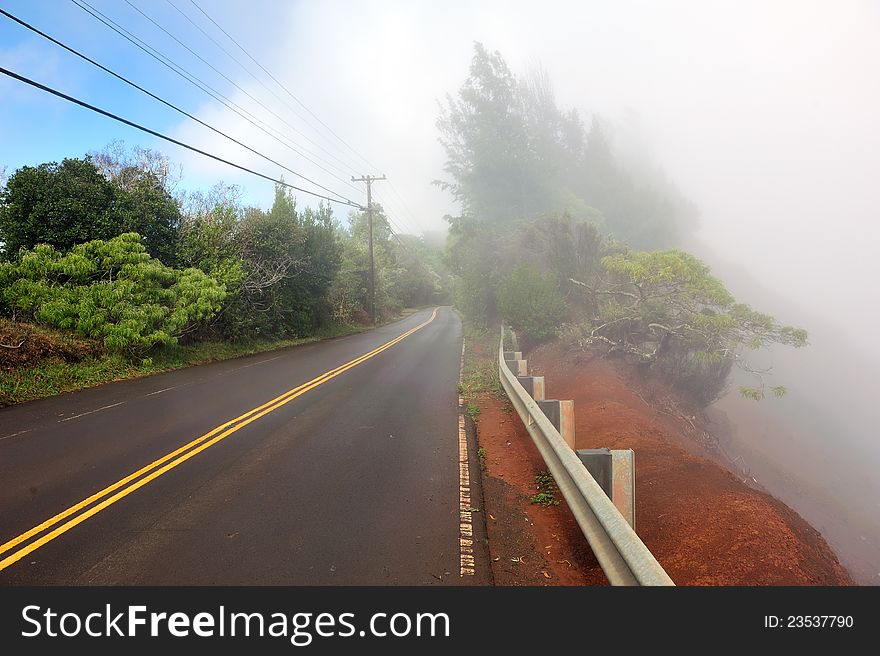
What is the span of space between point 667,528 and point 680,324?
1090cm

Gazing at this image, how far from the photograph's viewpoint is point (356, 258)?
43812 mm

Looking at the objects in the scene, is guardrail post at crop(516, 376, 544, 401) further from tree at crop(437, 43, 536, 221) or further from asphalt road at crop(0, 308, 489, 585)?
tree at crop(437, 43, 536, 221)

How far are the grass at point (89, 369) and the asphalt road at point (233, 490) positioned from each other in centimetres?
80

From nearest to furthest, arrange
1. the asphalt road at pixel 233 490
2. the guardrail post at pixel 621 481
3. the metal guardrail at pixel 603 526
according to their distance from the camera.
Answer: the metal guardrail at pixel 603 526
the asphalt road at pixel 233 490
the guardrail post at pixel 621 481

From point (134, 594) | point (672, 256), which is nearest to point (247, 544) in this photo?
point (134, 594)

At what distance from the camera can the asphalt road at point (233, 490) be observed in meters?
3.66

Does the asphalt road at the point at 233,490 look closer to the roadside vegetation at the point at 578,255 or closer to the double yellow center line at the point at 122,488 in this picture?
the double yellow center line at the point at 122,488

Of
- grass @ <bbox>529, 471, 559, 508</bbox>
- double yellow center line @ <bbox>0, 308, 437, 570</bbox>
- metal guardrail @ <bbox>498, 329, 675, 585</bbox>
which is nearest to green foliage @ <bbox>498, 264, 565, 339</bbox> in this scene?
double yellow center line @ <bbox>0, 308, 437, 570</bbox>

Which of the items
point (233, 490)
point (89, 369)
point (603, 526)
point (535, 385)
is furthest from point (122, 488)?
point (89, 369)

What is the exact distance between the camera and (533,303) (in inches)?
666

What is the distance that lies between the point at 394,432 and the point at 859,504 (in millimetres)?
21720

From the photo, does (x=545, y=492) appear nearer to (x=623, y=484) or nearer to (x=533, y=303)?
(x=623, y=484)

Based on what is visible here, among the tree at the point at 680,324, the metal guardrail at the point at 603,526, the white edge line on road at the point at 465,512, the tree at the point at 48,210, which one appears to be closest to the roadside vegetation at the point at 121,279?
the tree at the point at 48,210

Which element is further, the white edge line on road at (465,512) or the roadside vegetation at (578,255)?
the roadside vegetation at (578,255)
